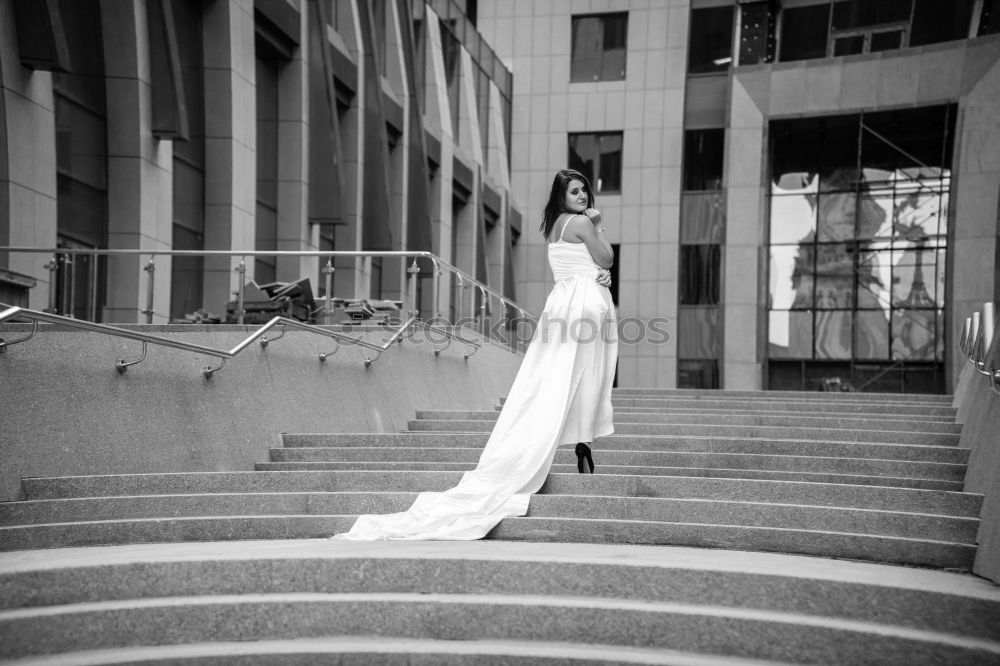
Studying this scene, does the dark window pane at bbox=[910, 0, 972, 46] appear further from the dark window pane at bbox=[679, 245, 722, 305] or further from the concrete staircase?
the concrete staircase

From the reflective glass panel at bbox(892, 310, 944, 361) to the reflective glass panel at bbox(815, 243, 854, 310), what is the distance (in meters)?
1.39

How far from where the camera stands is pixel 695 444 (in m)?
9.53

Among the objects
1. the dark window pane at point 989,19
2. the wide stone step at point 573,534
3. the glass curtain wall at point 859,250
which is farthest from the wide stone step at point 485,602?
the glass curtain wall at point 859,250

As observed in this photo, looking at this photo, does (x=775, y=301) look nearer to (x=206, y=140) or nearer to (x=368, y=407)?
(x=206, y=140)

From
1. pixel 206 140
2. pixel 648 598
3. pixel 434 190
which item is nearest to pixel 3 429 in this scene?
pixel 648 598

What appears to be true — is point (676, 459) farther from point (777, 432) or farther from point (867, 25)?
point (867, 25)

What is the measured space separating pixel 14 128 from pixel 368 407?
562cm

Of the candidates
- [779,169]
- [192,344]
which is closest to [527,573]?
Result: [192,344]

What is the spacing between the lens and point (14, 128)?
42.3 ft

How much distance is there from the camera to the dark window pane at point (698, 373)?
1245 inches

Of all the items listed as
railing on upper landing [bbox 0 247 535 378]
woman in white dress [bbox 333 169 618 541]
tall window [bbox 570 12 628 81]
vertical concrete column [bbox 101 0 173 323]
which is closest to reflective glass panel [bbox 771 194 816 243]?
tall window [bbox 570 12 628 81]

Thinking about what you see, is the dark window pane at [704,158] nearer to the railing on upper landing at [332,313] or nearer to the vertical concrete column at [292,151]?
the vertical concrete column at [292,151]

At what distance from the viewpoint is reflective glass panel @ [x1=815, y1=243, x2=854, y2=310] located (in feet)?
97.0

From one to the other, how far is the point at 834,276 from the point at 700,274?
Answer: 4241mm
